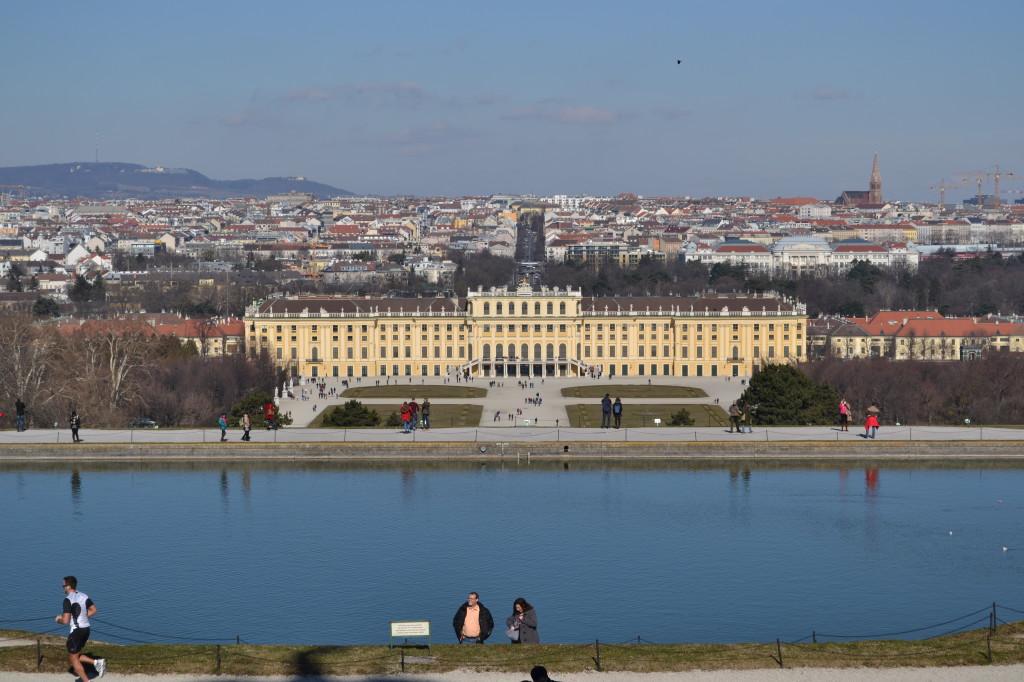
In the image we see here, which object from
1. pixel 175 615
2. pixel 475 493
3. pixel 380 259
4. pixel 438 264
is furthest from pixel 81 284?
pixel 175 615

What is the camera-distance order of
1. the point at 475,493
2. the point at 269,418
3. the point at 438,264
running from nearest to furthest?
the point at 475,493
the point at 269,418
the point at 438,264

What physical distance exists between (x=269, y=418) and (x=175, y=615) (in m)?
16.4

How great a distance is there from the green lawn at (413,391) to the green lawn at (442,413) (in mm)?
1206

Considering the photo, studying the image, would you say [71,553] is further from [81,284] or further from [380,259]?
[380,259]

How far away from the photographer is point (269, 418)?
1480 inches

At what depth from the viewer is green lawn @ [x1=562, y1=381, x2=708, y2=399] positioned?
54.2 metres

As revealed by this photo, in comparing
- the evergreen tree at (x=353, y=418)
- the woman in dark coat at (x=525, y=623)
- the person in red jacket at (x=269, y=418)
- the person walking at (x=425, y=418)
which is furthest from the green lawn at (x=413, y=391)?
the woman in dark coat at (x=525, y=623)

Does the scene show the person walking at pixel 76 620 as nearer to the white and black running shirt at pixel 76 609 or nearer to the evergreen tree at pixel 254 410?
the white and black running shirt at pixel 76 609

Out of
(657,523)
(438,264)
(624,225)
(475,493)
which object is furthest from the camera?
(624,225)

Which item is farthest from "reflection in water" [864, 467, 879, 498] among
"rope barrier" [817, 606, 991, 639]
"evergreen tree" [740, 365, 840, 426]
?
"rope barrier" [817, 606, 991, 639]

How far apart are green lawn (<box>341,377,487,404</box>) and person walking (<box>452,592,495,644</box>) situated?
34.4 m

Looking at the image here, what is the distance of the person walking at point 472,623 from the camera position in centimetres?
1750

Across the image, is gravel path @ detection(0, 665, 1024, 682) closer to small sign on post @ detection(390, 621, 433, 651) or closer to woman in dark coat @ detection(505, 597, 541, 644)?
small sign on post @ detection(390, 621, 433, 651)

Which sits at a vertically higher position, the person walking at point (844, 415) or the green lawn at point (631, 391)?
the person walking at point (844, 415)
